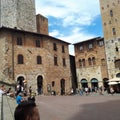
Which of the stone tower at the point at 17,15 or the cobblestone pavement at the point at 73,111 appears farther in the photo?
the stone tower at the point at 17,15

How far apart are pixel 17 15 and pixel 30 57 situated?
40.8ft

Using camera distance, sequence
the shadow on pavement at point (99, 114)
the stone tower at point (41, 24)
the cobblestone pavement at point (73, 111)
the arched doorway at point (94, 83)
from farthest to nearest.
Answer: the stone tower at point (41, 24) → the arched doorway at point (94, 83) → the shadow on pavement at point (99, 114) → the cobblestone pavement at point (73, 111)

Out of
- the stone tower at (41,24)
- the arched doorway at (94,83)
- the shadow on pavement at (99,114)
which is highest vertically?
the stone tower at (41,24)

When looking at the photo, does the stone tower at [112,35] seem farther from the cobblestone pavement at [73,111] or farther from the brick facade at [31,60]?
the cobblestone pavement at [73,111]

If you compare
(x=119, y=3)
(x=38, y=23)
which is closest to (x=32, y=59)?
(x=38, y=23)

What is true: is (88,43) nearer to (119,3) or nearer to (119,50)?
(119,50)

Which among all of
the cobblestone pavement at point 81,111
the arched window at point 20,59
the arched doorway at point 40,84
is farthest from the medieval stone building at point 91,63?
the cobblestone pavement at point 81,111

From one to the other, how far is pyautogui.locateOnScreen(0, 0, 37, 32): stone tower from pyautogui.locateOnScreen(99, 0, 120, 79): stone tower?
14.5m

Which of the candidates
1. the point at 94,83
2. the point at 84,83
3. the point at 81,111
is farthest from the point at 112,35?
the point at 81,111

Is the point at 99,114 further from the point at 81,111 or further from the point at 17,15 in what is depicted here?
the point at 17,15

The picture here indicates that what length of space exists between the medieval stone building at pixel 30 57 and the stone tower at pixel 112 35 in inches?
Result: 309

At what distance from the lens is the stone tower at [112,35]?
37719 mm

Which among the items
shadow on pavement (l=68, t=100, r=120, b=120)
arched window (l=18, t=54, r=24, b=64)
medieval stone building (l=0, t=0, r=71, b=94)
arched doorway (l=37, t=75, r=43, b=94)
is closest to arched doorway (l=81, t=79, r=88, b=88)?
medieval stone building (l=0, t=0, r=71, b=94)

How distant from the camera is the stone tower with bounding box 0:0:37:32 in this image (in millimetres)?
39906
